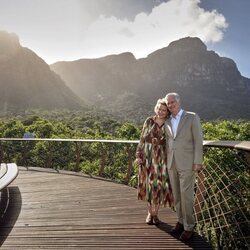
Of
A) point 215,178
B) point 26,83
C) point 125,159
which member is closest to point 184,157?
point 215,178

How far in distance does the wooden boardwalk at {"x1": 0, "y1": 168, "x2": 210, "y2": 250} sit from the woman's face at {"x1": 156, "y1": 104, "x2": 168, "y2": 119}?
3.95 ft

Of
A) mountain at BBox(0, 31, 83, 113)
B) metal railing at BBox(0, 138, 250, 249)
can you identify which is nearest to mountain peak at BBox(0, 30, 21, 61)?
mountain at BBox(0, 31, 83, 113)

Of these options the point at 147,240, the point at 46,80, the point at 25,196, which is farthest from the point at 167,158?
the point at 46,80

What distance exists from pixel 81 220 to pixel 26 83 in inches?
4212

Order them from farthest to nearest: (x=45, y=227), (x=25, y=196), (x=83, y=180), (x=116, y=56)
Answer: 1. (x=116, y=56)
2. (x=83, y=180)
3. (x=25, y=196)
4. (x=45, y=227)

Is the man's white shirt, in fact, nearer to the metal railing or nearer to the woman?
the woman

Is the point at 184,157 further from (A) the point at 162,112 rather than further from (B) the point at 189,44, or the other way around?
(B) the point at 189,44

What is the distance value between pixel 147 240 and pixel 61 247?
830mm

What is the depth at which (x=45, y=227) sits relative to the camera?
424cm

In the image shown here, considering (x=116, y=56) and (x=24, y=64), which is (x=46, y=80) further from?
(x=116, y=56)

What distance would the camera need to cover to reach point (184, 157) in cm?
366

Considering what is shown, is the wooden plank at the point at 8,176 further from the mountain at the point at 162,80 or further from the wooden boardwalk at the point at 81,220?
the mountain at the point at 162,80

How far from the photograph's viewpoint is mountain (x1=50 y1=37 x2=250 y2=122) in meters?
122

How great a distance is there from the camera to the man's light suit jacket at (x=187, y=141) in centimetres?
362
